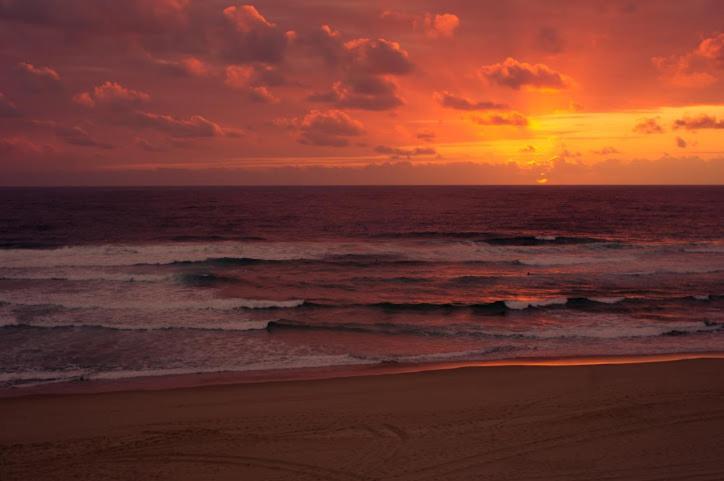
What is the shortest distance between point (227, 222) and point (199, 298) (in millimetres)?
30499

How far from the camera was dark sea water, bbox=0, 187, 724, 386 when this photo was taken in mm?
15469

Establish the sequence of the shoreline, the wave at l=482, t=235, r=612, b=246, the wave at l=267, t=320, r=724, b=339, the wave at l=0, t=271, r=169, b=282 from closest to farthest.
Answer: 1. the shoreline
2. the wave at l=267, t=320, r=724, b=339
3. the wave at l=0, t=271, r=169, b=282
4. the wave at l=482, t=235, r=612, b=246

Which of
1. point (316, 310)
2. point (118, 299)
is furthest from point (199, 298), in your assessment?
point (316, 310)

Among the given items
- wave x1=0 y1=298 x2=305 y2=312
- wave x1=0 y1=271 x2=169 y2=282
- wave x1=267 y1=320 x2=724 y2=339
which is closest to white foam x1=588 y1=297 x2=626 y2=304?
wave x1=267 y1=320 x2=724 y2=339

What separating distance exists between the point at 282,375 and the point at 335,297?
9.64 m

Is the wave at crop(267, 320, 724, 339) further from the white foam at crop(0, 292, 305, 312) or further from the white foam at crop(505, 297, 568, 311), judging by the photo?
the white foam at crop(505, 297, 568, 311)

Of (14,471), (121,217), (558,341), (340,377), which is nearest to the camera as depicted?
(14,471)

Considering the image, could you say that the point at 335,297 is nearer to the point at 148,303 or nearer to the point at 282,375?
the point at 148,303

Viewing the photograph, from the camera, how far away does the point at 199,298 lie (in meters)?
22.4

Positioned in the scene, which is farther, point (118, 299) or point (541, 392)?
point (118, 299)

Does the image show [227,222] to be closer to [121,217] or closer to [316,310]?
[121,217]

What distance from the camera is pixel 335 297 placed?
2298cm

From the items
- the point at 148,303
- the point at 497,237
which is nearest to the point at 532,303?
the point at 148,303

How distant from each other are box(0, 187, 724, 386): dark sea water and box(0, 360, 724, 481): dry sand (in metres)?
2.58
